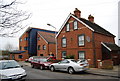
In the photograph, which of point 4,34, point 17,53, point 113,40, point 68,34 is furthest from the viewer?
point 17,53

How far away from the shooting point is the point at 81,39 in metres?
18.0

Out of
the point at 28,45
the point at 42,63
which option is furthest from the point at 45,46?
the point at 42,63

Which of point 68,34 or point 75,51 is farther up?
point 68,34

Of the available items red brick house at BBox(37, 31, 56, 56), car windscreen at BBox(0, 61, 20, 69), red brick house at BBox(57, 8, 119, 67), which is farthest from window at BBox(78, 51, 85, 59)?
car windscreen at BBox(0, 61, 20, 69)

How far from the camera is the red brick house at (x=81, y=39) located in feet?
54.3

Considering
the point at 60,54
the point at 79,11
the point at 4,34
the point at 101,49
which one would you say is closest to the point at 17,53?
the point at 60,54

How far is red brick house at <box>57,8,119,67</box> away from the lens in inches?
652

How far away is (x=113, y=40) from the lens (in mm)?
21422

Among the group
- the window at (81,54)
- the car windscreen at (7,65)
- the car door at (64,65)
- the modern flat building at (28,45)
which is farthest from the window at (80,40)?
the modern flat building at (28,45)

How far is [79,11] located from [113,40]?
8618 mm

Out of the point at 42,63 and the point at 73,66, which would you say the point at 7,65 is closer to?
the point at 73,66

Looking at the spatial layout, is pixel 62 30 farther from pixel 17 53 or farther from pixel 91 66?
pixel 17 53

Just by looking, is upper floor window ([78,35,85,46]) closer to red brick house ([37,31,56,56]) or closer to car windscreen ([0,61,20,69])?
red brick house ([37,31,56,56])

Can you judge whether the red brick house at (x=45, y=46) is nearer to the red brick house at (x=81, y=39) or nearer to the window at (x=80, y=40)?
the red brick house at (x=81, y=39)
